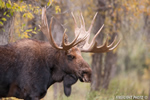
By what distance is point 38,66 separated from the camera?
582 centimetres

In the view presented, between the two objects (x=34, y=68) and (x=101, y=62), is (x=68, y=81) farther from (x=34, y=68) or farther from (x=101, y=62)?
(x=101, y=62)

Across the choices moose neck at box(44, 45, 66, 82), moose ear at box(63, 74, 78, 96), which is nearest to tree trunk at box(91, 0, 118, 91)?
moose ear at box(63, 74, 78, 96)

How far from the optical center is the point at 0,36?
22.0ft

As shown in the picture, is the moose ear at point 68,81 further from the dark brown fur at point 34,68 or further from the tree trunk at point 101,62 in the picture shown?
the tree trunk at point 101,62

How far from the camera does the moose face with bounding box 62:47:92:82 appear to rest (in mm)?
5766

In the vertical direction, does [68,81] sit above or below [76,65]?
below

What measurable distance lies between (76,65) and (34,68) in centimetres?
92

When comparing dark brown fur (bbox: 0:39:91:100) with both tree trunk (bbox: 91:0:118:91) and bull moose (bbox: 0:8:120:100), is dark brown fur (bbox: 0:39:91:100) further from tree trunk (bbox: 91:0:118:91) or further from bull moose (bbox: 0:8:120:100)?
→ tree trunk (bbox: 91:0:118:91)

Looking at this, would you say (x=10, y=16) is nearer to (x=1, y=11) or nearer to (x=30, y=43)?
(x=1, y=11)

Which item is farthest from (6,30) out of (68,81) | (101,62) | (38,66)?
(101,62)

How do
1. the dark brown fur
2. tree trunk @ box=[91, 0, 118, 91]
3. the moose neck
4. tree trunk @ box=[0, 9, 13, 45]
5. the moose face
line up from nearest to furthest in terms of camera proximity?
the dark brown fur
the moose face
the moose neck
tree trunk @ box=[0, 9, 13, 45]
tree trunk @ box=[91, 0, 118, 91]

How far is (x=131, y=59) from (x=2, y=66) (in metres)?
20.3

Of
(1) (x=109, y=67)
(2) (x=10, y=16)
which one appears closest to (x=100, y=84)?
(1) (x=109, y=67)

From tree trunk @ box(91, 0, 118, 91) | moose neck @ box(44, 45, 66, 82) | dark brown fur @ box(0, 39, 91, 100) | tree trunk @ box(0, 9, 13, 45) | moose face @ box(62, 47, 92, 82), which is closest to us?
dark brown fur @ box(0, 39, 91, 100)
